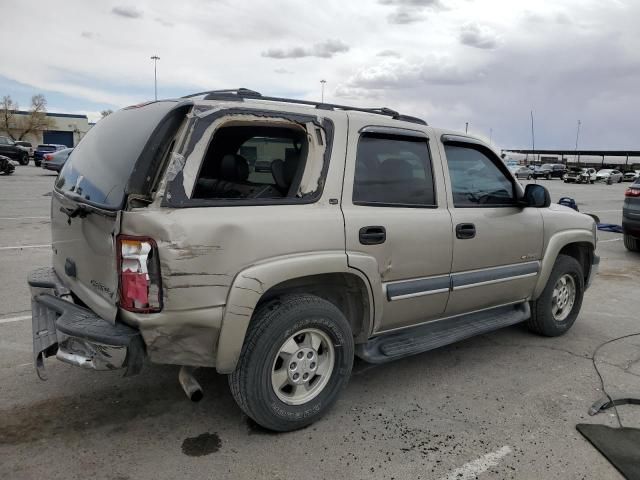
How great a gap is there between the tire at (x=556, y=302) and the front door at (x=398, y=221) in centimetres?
142

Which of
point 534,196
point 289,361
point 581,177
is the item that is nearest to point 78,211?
point 289,361

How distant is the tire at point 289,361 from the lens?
2.93 meters

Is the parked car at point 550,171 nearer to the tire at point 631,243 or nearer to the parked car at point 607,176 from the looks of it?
the parked car at point 607,176

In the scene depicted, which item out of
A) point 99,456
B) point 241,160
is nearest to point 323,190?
point 241,160

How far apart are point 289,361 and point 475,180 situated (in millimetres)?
2092

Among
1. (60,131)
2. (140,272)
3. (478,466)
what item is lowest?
(478,466)

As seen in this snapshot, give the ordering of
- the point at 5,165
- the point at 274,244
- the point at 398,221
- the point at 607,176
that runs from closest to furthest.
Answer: the point at 274,244, the point at 398,221, the point at 5,165, the point at 607,176

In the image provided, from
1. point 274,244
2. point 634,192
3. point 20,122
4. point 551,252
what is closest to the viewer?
point 274,244

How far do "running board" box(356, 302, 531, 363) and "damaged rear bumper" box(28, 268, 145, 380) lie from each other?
1503mm

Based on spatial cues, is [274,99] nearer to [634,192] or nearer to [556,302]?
[556,302]

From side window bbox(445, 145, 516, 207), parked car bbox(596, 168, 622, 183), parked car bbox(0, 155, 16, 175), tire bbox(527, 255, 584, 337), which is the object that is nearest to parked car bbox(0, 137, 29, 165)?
parked car bbox(0, 155, 16, 175)

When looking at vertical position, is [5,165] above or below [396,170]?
above

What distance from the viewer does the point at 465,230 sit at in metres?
3.86

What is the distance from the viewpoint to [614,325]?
18.0ft
